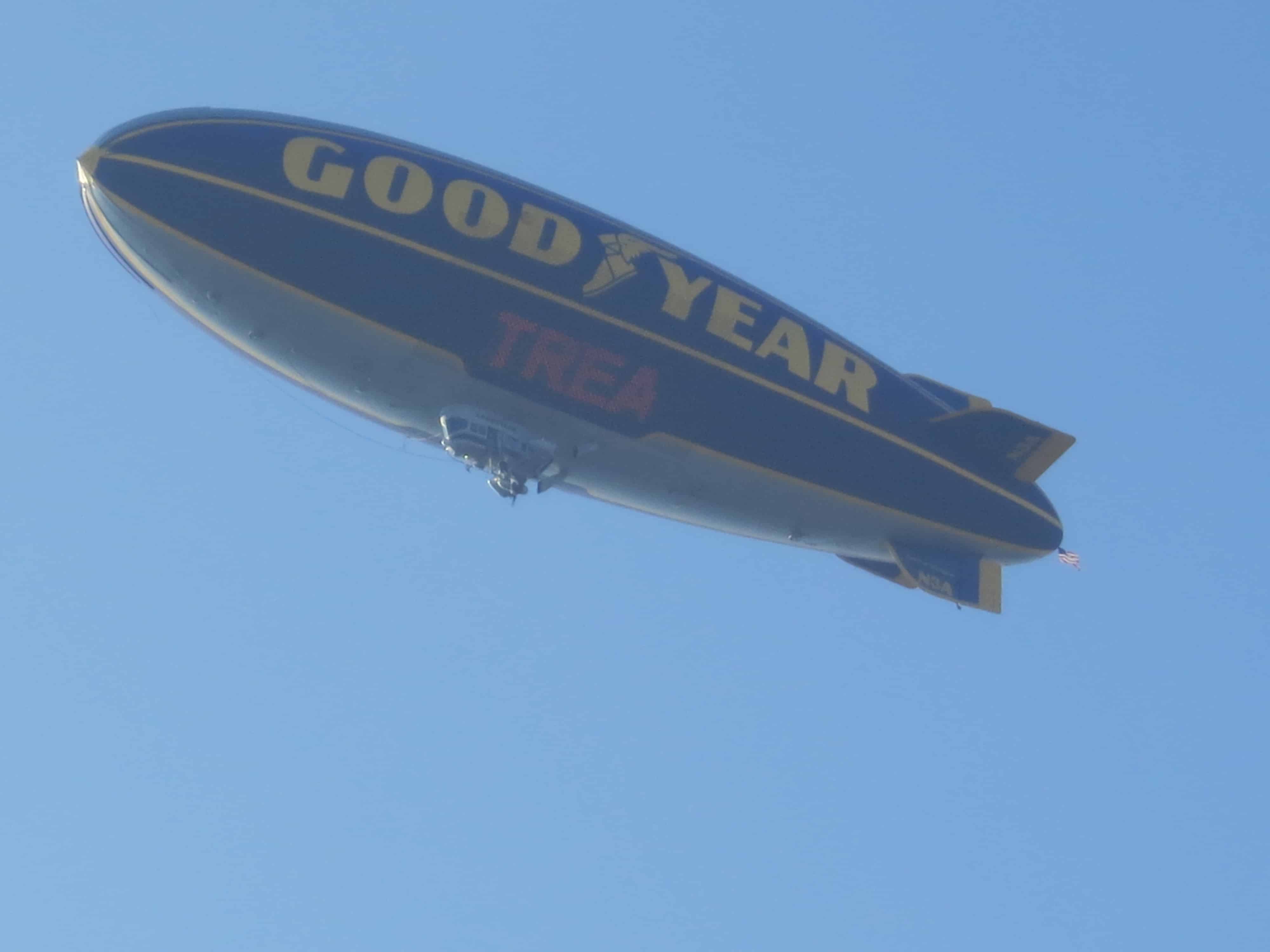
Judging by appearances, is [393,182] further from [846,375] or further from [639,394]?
[846,375]

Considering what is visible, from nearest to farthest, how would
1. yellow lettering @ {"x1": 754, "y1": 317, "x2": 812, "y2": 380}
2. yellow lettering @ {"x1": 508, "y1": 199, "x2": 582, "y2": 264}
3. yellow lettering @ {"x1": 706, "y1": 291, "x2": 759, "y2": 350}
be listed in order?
yellow lettering @ {"x1": 508, "y1": 199, "x2": 582, "y2": 264}
yellow lettering @ {"x1": 706, "y1": 291, "x2": 759, "y2": 350}
yellow lettering @ {"x1": 754, "y1": 317, "x2": 812, "y2": 380}

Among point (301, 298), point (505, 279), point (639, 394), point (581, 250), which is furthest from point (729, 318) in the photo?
point (301, 298)

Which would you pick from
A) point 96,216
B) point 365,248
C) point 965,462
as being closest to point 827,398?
point 965,462

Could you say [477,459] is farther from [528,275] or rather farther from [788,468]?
[788,468]

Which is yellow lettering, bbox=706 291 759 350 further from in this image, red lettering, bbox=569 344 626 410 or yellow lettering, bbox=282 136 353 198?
yellow lettering, bbox=282 136 353 198

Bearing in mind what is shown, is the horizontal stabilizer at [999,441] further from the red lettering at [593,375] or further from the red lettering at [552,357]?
the red lettering at [552,357]

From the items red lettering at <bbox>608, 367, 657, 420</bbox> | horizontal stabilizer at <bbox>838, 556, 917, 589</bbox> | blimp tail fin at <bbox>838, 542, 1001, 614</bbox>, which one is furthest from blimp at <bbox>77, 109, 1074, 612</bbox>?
horizontal stabilizer at <bbox>838, 556, 917, 589</bbox>

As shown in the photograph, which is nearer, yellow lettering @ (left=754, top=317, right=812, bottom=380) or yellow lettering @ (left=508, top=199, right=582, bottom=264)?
yellow lettering @ (left=508, top=199, right=582, bottom=264)
